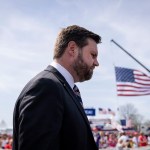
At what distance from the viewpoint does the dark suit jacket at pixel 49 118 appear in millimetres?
2312

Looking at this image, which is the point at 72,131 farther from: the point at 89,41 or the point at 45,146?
the point at 89,41

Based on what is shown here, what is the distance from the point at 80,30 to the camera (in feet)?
9.90

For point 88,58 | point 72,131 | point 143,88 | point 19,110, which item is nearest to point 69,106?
point 72,131

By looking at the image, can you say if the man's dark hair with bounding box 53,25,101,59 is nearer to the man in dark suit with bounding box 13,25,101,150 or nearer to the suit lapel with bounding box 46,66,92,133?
the man in dark suit with bounding box 13,25,101,150

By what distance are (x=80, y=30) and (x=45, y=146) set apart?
3.65 feet

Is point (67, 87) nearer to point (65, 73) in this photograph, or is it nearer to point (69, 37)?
point (65, 73)

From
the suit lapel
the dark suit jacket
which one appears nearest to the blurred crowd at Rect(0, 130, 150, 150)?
the suit lapel

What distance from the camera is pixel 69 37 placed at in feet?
9.74

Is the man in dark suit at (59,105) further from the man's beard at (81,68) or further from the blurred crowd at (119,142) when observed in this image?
the blurred crowd at (119,142)

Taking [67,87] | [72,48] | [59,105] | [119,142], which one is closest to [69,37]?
[72,48]

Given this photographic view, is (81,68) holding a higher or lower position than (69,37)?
lower

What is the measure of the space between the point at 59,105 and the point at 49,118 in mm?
131

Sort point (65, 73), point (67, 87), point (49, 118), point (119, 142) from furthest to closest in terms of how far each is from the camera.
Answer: point (119, 142)
point (65, 73)
point (67, 87)
point (49, 118)

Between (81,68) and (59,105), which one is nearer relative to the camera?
(59,105)
